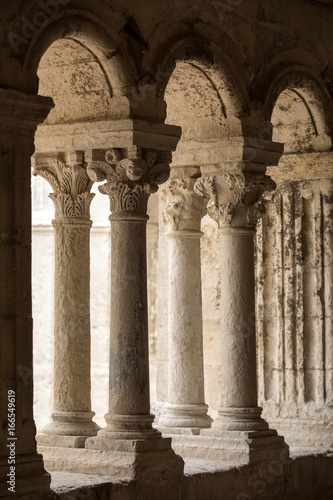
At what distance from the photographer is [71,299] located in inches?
363

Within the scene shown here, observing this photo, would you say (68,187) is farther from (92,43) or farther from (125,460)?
(125,460)

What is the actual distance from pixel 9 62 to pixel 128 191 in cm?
157

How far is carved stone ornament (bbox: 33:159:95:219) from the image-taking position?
9.20 metres

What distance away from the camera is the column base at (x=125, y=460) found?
8.29m

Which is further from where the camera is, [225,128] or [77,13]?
[225,128]

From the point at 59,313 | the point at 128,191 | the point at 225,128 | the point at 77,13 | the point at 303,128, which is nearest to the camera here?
the point at 77,13

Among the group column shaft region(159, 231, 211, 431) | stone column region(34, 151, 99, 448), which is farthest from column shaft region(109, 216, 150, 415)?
column shaft region(159, 231, 211, 431)

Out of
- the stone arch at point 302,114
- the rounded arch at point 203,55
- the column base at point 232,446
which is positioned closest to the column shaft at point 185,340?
the column base at point 232,446

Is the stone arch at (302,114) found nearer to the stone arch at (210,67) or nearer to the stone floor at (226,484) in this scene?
the stone arch at (210,67)

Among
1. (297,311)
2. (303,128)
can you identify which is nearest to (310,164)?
(303,128)

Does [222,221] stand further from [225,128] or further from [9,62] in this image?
[9,62]

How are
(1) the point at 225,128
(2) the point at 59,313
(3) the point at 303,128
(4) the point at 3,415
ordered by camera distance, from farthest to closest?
(3) the point at 303,128, (1) the point at 225,128, (2) the point at 59,313, (4) the point at 3,415

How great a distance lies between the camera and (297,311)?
11039mm

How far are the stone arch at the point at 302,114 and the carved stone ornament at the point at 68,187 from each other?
6.52ft
